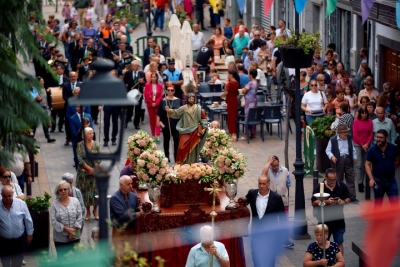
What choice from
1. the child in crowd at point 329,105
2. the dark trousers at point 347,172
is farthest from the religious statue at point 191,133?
the child in crowd at point 329,105

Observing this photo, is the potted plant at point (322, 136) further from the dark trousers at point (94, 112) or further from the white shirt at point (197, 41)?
the white shirt at point (197, 41)

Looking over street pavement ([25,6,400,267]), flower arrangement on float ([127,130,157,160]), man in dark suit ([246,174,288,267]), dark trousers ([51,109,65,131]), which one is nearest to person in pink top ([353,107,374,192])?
street pavement ([25,6,400,267])

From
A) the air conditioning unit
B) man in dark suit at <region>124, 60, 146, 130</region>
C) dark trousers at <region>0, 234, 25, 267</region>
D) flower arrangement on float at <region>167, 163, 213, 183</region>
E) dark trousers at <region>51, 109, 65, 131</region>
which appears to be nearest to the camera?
dark trousers at <region>0, 234, 25, 267</region>

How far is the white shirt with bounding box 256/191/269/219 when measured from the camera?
54.9ft

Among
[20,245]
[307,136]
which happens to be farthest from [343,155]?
[20,245]

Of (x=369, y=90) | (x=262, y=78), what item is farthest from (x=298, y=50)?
(x=262, y=78)

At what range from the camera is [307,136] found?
23.7 m

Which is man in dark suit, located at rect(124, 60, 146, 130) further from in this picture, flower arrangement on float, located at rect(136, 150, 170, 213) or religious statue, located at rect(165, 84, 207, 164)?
flower arrangement on float, located at rect(136, 150, 170, 213)

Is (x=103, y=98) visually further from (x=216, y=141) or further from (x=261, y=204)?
(x=216, y=141)

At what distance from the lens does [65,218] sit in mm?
16781

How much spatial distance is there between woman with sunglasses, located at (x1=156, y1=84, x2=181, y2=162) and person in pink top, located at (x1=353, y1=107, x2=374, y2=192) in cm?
404

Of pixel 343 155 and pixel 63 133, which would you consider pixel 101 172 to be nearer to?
pixel 343 155

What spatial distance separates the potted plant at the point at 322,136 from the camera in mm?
23672

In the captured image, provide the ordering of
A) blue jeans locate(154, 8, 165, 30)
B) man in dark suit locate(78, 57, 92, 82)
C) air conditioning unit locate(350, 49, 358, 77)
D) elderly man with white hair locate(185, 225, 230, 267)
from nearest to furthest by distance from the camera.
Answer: elderly man with white hair locate(185, 225, 230, 267) < man in dark suit locate(78, 57, 92, 82) < air conditioning unit locate(350, 49, 358, 77) < blue jeans locate(154, 8, 165, 30)
